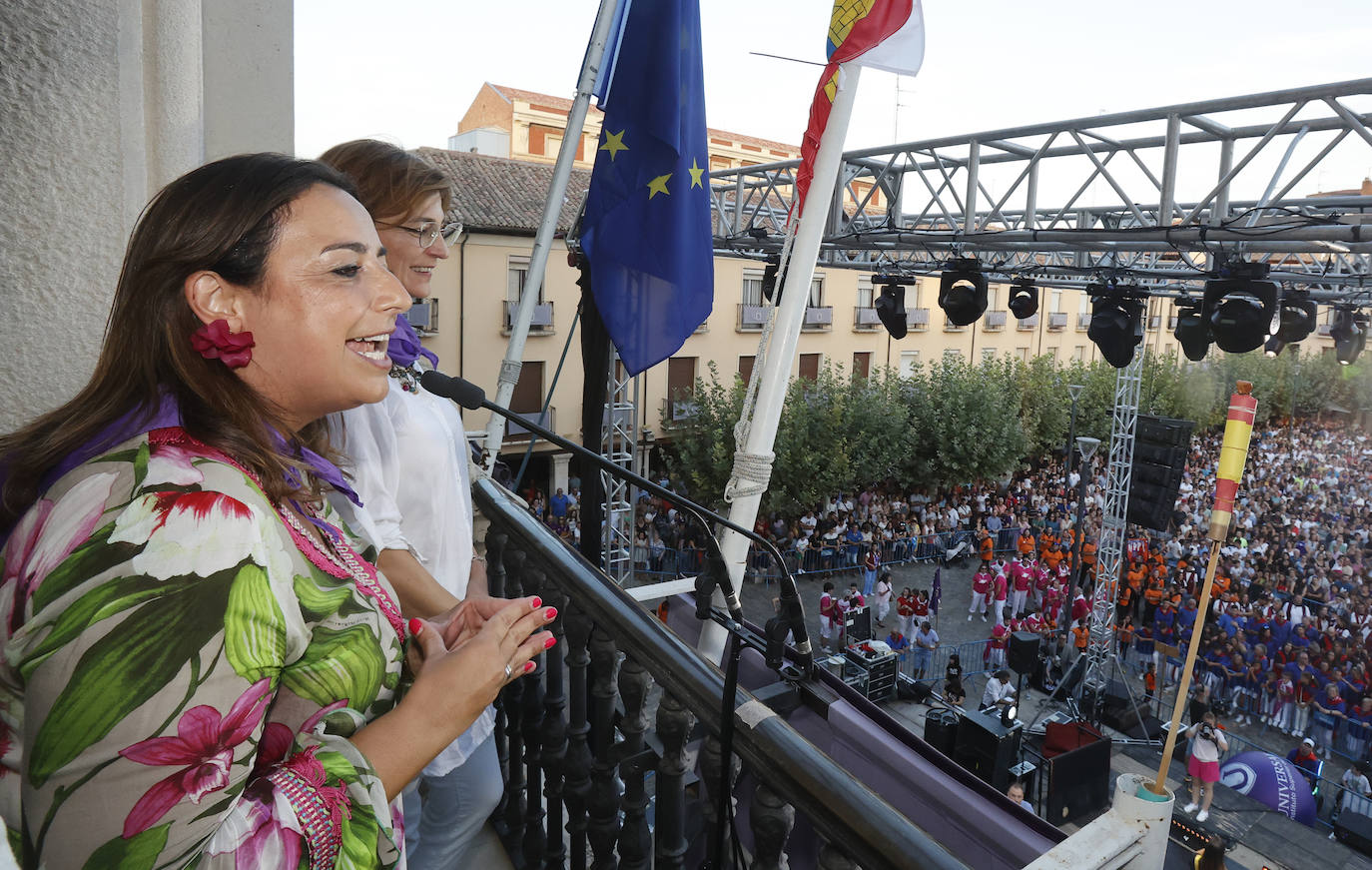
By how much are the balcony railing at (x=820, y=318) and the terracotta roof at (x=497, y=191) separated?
8.09 meters

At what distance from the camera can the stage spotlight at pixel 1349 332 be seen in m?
14.4

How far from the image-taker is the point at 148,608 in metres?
0.78

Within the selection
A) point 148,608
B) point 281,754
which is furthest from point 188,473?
point 281,754

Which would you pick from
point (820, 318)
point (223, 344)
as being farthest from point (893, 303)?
point (820, 318)

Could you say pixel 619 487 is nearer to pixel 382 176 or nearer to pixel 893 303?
pixel 893 303

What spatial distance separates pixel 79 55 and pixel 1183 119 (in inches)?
304

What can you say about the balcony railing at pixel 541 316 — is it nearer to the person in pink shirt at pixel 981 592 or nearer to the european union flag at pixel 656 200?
the person in pink shirt at pixel 981 592

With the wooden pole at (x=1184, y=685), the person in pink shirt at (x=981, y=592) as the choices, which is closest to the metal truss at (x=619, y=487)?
the person in pink shirt at (x=981, y=592)

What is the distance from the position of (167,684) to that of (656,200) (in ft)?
10.3

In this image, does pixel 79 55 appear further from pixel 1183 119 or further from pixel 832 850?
pixel 1183 119

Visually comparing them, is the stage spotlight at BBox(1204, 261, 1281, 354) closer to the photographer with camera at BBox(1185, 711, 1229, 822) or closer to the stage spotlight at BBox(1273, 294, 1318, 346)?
the stage spotlight at BBox(1273, 294, 1318, 346)

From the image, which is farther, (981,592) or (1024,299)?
(981,592)

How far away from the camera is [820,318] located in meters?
27.3

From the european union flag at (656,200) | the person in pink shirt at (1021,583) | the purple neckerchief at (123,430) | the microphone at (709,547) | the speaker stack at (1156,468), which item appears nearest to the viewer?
the purple neckerchief at (123,430)
